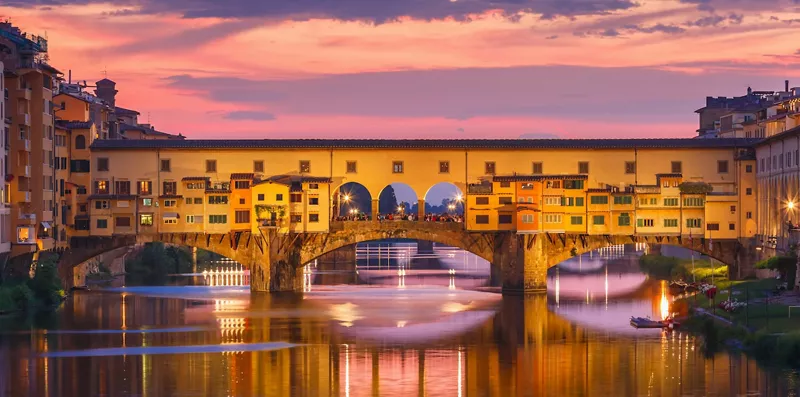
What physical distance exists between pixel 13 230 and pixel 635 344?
34465mm

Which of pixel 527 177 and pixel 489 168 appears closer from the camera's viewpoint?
pixel 527 177

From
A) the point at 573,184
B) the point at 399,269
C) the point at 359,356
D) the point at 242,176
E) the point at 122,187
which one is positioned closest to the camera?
the point at 359,356

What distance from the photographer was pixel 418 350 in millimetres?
58906

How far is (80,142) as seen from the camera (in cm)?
8775

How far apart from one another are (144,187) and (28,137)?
38.0ft

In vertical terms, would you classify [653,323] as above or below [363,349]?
above

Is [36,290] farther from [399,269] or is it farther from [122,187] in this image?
[399,269]

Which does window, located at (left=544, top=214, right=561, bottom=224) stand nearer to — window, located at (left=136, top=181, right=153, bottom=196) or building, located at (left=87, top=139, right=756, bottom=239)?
building, located at (left=87, top=139, right=756, bottom=239)

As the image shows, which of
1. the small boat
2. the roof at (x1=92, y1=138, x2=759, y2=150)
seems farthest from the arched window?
the small boat

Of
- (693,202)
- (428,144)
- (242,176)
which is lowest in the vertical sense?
(693,202)

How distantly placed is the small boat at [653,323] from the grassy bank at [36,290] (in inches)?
1207

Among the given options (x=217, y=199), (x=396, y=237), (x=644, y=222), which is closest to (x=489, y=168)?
(x=396, y=237)

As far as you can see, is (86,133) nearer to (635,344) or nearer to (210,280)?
(210,280)

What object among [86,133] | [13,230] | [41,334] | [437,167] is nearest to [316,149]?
[437,167]
